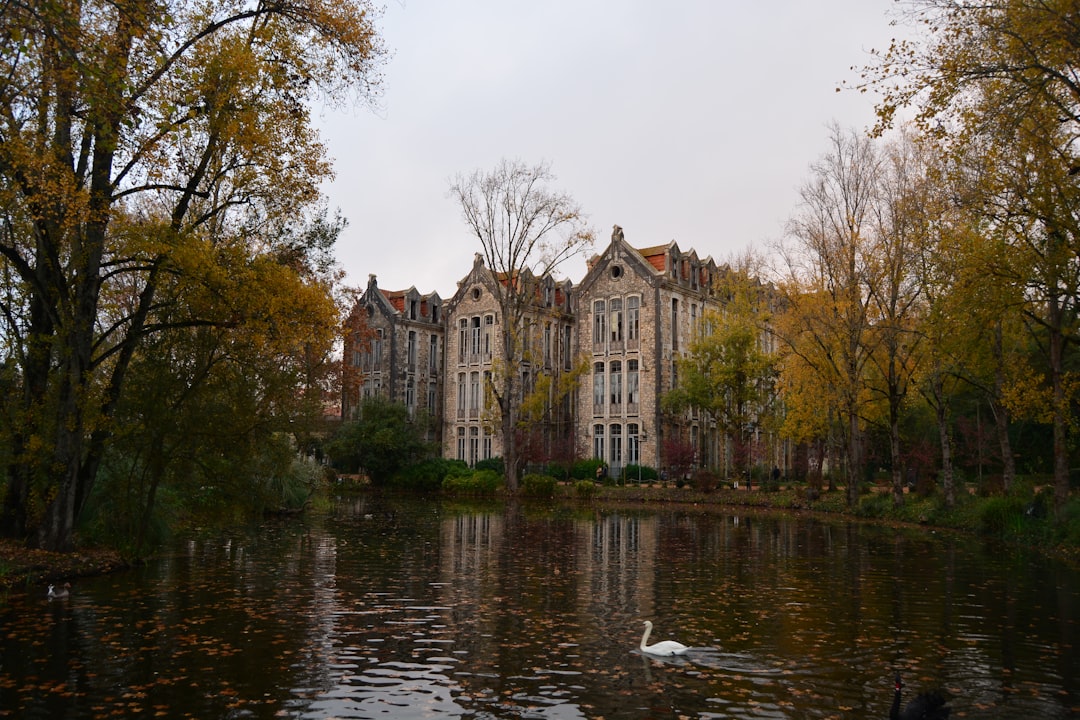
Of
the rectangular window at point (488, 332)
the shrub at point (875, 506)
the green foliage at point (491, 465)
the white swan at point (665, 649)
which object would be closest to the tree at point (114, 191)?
the white swan at point (665, 649)

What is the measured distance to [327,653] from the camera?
1010 centimetres

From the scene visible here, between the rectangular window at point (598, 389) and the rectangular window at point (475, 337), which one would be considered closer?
the rectangular window at point (598, 389)

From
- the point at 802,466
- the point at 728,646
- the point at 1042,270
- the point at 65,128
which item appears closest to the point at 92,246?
the point at 65,128

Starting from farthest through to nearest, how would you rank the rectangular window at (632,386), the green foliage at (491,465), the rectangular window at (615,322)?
the green foliage at (491,465), the rectangular window at (615,322), the rectangular window at (632,386)

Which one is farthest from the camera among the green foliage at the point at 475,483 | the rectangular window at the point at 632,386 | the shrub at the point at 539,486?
the rectangular window at the point at 632,386

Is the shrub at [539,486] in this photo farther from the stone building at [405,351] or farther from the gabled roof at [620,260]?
the stone building at [405,351]

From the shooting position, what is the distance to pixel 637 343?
52875 mm

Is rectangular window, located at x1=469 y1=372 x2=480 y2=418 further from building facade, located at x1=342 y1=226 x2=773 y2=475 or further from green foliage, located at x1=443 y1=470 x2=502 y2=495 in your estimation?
green foliage, located at x1=443 y1=470 x2=502 y2=495

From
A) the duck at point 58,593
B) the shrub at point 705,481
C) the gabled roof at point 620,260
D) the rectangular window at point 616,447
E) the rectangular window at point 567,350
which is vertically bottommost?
Answer: the duck at point 58,593

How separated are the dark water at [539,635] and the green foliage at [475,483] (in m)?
26.7

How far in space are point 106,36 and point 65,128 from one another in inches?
90.9

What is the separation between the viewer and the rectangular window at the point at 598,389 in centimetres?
5406

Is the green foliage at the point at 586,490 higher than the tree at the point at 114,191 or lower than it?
lower

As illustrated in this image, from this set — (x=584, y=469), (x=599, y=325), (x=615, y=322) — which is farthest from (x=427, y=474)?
(x=615, y=322)
